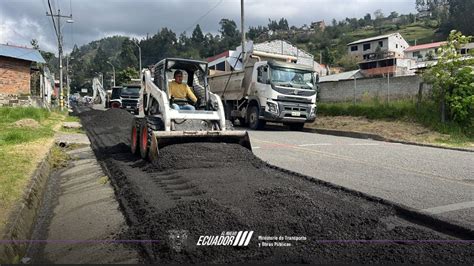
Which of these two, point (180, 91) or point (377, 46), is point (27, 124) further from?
point (377, 46)

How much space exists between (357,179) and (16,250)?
18.0 ft

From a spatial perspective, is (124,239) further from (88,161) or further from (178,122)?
(88,161)

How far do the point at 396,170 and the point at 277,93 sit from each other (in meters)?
9.82

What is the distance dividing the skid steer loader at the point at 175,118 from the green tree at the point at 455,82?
389 inches

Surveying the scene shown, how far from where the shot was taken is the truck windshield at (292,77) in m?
18.2

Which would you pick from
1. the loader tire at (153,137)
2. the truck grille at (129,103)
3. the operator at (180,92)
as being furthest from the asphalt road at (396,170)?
the truck grille at (129,103)

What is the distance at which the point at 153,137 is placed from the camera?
8.54 metres

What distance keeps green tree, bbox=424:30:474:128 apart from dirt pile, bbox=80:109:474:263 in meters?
10.7

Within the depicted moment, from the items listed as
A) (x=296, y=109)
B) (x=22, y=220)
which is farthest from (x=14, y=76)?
(x=22, y=220)

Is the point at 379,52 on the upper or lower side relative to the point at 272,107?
upper

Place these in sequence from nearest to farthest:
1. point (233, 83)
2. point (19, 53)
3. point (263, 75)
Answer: point (263, 75) → point (233, 83) → point (19, 53)

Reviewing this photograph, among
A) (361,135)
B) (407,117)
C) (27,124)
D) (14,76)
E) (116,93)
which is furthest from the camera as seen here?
(116,93)

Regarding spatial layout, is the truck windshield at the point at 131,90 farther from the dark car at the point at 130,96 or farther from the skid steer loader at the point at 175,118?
the skid steer loader at the point at 175,118

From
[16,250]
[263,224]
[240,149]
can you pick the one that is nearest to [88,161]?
[240,149]
